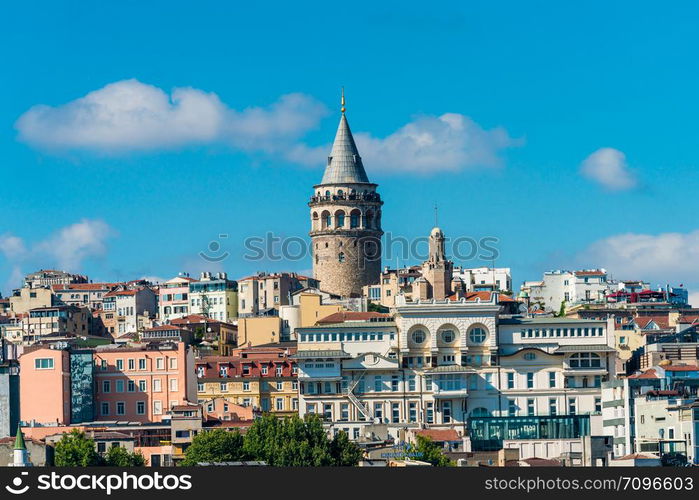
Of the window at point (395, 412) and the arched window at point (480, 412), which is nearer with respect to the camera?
the arched window at point (480, 412)

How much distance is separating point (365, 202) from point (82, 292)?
3098 cm

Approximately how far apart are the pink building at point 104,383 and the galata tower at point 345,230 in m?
36.1

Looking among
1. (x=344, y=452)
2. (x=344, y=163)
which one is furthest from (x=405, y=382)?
(x=344, y=163)

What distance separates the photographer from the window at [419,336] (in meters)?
115

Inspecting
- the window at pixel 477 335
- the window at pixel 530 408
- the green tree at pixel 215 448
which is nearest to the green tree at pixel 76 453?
the green tree at pixel 215 448

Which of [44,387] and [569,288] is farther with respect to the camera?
[569,288]

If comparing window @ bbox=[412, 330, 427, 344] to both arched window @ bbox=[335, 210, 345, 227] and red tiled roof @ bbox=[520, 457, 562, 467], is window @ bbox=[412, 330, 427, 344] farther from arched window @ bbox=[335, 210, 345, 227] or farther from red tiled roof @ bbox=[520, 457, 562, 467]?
arched window @ bbox=[335, 210, 345, 227]

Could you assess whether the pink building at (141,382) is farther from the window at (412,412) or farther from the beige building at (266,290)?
the beige building at (266,290)

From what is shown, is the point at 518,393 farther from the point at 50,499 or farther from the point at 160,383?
the point at 50,499

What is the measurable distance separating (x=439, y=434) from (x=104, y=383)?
59.3 feet

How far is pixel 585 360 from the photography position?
11388 cm

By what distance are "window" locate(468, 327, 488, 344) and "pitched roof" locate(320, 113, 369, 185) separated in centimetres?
3981

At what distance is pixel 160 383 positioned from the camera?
11325 centimetres

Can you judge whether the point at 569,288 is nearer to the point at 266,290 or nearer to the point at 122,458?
the point at 266,290
